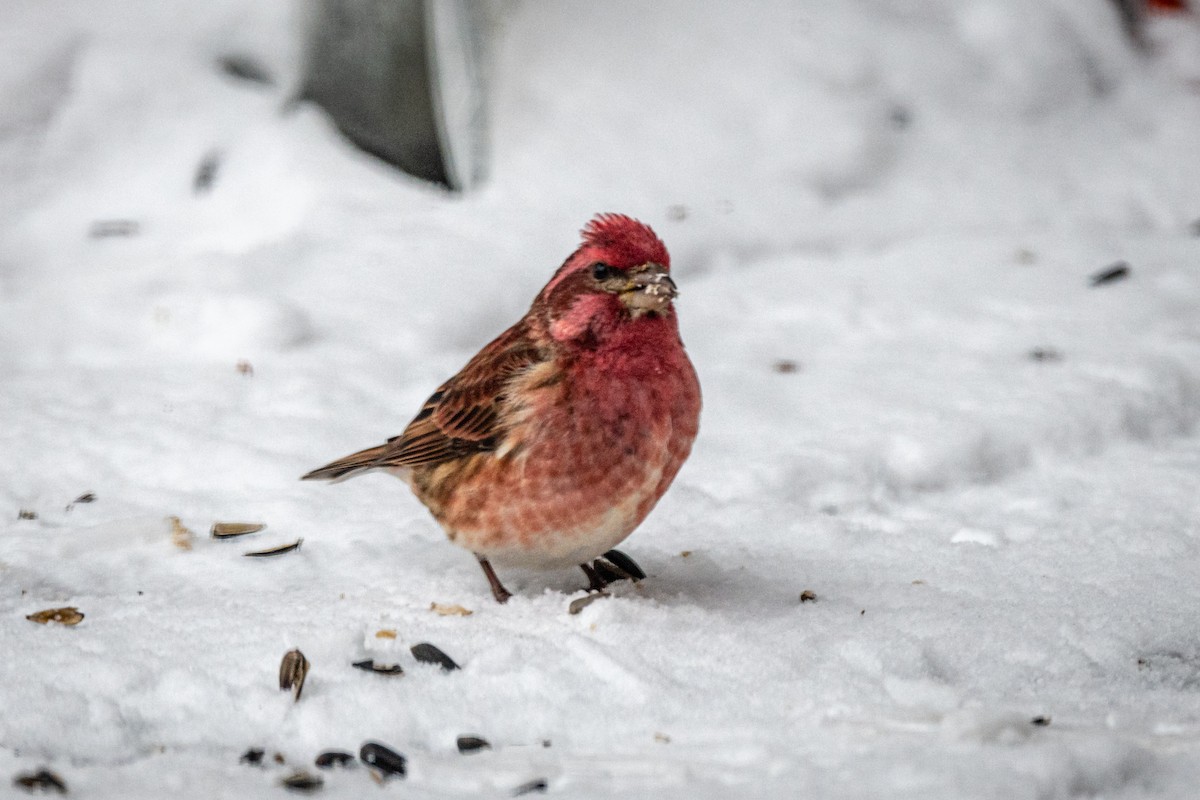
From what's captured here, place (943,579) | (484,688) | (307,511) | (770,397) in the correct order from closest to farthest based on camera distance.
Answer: (484,688)
(943,579)
(307,511)
(770,397)

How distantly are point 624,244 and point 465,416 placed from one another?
0.68m

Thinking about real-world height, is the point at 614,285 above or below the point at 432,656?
above

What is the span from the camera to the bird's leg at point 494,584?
392 cm

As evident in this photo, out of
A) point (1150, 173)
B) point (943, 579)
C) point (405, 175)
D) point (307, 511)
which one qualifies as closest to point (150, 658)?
point (307, 511)

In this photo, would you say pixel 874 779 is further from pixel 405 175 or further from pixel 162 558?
pixel 405 175

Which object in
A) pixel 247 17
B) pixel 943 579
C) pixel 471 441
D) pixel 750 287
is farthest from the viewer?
pixel 247 17

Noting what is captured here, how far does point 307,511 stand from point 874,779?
2457mm

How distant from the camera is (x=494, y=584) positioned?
3959mm

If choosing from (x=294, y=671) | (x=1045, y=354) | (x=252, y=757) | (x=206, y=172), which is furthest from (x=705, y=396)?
(x=206, y=172)

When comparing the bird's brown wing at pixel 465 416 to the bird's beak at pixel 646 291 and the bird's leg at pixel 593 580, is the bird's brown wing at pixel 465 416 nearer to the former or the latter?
the bird's beak at pixel 646 291

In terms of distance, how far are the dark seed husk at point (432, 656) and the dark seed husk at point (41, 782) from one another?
3.08 ft

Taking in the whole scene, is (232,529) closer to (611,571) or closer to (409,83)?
(611,571)

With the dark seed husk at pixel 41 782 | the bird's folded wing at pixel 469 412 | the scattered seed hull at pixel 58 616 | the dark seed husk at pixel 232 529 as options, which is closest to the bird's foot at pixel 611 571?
the bird's folded wing at pixel 469 412

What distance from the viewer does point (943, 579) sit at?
4.08 m
